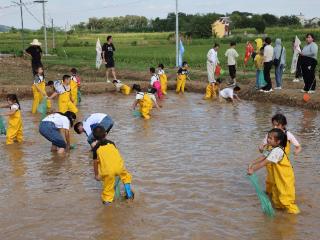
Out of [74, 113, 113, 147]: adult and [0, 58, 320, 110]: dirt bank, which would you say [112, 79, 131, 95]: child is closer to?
[0, 58, 320, 110]: dirt bank

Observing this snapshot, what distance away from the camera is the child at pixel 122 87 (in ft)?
59.7

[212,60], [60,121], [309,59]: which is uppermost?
[309,59]

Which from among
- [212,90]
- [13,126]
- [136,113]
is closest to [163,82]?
[212,90]

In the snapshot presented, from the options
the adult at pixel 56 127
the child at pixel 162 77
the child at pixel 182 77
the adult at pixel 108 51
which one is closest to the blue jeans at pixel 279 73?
the child at pixel 182 77

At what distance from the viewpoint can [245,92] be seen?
16.6m

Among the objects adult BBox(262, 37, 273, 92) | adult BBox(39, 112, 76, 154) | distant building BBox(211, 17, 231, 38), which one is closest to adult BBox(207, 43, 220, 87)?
adult BBox(262, 37, 273, 92)

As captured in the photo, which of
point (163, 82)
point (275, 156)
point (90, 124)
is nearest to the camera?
point (275, 156)

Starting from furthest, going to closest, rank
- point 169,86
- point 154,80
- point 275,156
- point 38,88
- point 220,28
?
point 220,28, point 169,86, point 154,80, point 38,88, point 275,156

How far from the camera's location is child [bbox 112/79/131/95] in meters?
18.2

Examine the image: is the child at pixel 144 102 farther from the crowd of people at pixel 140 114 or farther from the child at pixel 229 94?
the child at pixel 229 94

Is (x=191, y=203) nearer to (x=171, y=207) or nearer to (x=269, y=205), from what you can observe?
(x=171, y=207)

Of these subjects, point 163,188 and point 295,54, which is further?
point 295,54

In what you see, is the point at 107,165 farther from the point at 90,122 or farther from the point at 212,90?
the point at 212,90

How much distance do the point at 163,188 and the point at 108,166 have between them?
1306mm
